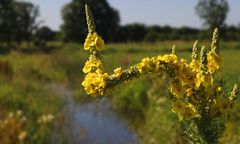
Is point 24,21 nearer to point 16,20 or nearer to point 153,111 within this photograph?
point 16,20

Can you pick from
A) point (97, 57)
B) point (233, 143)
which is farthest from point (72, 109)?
point (97, 57)

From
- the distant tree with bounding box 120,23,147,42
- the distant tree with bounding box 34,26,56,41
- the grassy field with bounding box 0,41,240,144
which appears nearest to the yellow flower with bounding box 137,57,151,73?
the grassy field with bounding box 0,41,240,144

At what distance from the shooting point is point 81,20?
5059cm

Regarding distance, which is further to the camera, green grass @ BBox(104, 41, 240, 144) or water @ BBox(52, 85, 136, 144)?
water @ BBox(52, 85, 136, 144)

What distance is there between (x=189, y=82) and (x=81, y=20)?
1933 inches

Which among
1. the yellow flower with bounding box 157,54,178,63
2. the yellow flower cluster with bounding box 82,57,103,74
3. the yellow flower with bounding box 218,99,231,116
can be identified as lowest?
the yellow flower with bounding box 218,99,231,116

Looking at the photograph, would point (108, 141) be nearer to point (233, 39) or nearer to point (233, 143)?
point (233, 143)

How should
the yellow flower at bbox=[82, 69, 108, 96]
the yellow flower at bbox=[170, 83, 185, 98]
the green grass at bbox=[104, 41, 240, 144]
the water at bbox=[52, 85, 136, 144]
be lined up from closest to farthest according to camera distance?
the yellow flower at bbox=[82, 69, 108, 96] → the yellow flower at bbox=[170, 83, 185, 98] → the green grass at bbox=[104, 41, 240, 144] → the water at bbox=[52, 85, 136, 144]

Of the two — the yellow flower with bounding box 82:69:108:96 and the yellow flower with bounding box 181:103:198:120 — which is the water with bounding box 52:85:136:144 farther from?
the yellow flower with bounding box 82:69:108:96

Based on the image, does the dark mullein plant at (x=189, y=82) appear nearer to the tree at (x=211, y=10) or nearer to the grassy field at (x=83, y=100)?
the grassy field at (x=83, y=100)

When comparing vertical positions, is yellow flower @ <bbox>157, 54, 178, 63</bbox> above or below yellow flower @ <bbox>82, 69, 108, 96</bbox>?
above

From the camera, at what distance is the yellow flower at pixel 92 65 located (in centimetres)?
188

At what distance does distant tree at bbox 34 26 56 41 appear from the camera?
5274 centimetres

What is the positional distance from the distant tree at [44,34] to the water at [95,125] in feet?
128
